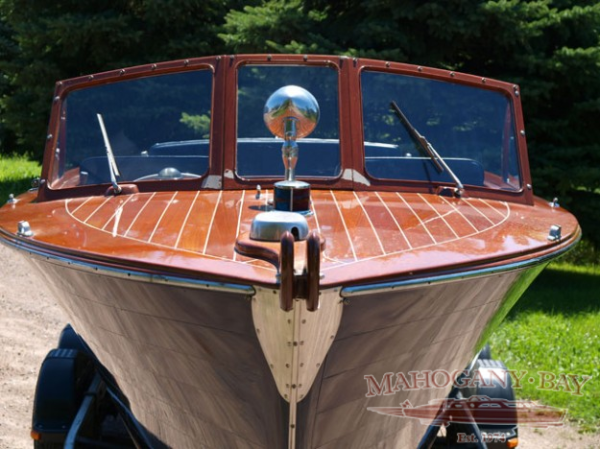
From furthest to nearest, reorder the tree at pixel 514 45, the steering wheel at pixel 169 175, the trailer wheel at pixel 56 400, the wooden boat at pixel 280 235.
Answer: the tree at pixel 514 45 < the steering wheel at pixel 169 175 < the trailer wheel at pixel 56 400 < the wooden boat at pixel 280 235

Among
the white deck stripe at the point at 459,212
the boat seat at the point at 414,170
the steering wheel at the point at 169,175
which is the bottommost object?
the white deck stripe at the point at 459,212

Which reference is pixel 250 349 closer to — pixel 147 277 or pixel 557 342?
pixel 147 277

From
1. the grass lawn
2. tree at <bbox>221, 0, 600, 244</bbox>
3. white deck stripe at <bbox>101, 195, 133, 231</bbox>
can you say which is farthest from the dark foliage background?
white deck stripe at <bbox>101, 195, 133, 231</bbox>

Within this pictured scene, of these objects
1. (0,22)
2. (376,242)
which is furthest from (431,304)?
(0,22)

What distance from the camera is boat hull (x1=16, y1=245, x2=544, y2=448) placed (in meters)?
2.52

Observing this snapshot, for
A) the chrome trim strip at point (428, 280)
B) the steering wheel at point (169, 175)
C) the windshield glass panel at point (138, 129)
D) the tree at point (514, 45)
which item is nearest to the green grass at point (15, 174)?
the tree at point (514, 45)

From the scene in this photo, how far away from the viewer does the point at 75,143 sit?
4145 mm

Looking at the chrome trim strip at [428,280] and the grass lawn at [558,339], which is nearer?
the chrome trim strip at [428,280]

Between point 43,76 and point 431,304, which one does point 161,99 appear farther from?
point 43,76

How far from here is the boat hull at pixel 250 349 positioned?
99.1 inches

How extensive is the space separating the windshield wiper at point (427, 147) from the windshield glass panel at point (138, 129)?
0.97 m

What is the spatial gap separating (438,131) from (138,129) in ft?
5.07

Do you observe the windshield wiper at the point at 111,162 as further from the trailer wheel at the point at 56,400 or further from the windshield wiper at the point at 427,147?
the windshield wiper at the point at 427,147

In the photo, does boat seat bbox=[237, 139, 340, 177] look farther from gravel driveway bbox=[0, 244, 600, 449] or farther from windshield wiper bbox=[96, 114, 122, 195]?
gravel driveway bbox=[0, 244, 600, 449]
